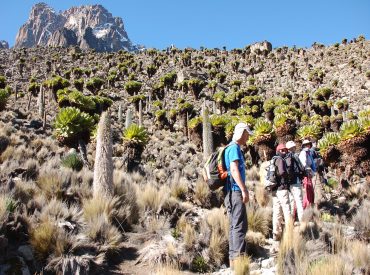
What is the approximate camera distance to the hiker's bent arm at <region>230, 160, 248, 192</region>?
203 inches

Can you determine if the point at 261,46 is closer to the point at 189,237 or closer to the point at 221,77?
the point at 221,77

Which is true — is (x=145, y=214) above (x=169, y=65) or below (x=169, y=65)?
below

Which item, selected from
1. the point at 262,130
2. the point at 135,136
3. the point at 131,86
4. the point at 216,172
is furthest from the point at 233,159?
the point at 131,86

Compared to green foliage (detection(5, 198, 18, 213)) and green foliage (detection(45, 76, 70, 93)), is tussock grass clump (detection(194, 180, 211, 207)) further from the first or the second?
green foliage (detection(45, 76, 70, 93))

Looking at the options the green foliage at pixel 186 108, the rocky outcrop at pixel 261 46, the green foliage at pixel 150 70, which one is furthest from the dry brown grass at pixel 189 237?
the rocky outcrop at pixel 261 46

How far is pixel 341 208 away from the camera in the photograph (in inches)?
380

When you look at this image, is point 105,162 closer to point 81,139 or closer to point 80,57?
point 81,139

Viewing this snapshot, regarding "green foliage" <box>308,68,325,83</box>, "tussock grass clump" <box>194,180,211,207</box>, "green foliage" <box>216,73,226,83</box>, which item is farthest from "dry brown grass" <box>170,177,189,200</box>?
"green foliage" <box>216,73,226,83</box>

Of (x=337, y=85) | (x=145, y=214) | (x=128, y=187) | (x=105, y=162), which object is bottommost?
(x=145, y=214)

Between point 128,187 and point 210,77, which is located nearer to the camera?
point 128,187

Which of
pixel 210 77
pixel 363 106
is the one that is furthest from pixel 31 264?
pixel 210 77

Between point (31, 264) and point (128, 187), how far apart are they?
156 inches

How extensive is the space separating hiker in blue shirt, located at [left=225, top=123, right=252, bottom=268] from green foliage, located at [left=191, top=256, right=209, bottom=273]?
0.63 metres

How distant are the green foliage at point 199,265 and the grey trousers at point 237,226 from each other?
655mm
